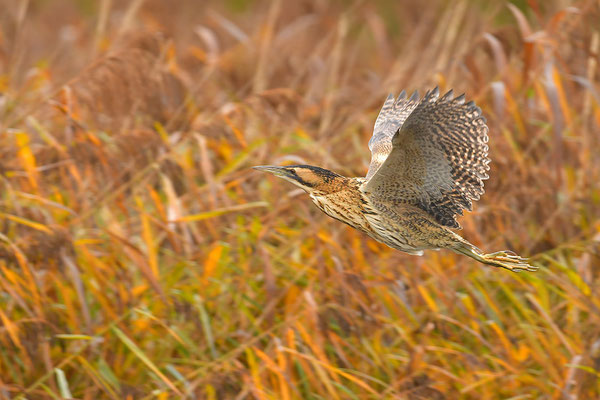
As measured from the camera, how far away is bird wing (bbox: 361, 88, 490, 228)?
256 centimetres

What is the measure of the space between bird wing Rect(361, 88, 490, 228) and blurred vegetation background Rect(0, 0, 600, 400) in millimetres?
927

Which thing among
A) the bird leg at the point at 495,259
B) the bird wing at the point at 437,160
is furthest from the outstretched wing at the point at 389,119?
the bird leg at the point at 495,259

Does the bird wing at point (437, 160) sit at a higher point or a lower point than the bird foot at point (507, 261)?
higher

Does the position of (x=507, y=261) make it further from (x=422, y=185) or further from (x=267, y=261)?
(x=267, y=261)

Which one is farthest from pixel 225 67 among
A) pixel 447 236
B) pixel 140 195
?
pixel 447 236

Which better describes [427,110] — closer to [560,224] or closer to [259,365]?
[259,365]

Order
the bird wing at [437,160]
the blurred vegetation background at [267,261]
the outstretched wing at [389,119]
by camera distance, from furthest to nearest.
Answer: the blurred vegetation background at [267,261] → the outstretched wing at [389,119] → the bird wing at [437,160]

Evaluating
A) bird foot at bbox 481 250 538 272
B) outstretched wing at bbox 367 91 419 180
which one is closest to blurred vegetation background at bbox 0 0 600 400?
outstretched wing at bbox 367 91 419 180

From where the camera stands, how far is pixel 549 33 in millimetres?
4641

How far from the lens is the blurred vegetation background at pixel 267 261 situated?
381 centimetres

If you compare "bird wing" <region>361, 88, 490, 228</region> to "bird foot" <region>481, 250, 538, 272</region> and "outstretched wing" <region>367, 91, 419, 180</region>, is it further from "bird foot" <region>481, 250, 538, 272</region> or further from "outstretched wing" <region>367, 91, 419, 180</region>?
"outstretched wing" <region>367, 91, 419, 180</region>

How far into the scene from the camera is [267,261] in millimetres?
3926

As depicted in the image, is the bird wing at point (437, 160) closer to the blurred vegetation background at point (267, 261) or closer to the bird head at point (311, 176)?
the bird head at point (311, 176)

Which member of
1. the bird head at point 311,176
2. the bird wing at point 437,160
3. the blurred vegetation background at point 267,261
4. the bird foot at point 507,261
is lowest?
the blurred vegetation background at point 267,261
